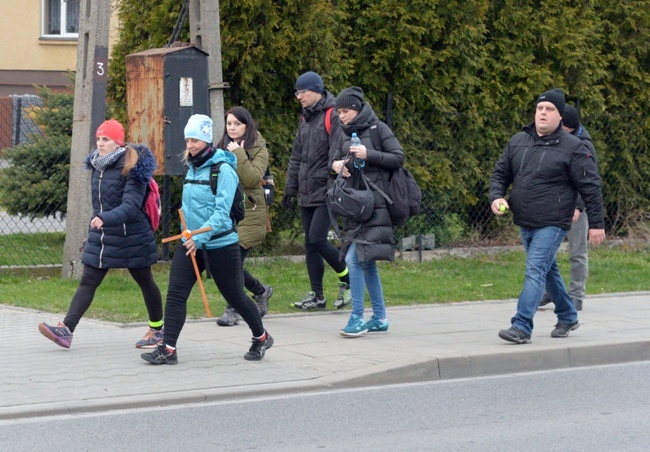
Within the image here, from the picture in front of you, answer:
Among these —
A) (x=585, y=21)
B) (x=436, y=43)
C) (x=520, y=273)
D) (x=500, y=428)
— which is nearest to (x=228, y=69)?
(x=436, y=43)

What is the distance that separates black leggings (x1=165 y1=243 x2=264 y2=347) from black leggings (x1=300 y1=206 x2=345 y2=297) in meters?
1.86

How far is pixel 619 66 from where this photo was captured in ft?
51.5

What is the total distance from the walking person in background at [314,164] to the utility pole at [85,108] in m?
2.44

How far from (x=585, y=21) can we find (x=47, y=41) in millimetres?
19335

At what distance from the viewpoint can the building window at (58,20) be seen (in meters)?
30.8

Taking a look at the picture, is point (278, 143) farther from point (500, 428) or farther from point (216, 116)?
point (500, 428)

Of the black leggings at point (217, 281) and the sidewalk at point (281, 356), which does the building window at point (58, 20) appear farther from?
the black leggings at point (217, 281)

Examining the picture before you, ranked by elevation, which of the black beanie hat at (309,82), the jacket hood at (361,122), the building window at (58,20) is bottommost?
the jacket hood at (361,122)

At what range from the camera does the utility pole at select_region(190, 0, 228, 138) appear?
1104cm

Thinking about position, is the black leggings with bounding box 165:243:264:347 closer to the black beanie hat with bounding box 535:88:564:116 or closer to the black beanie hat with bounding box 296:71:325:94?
the black beanie hat with bounding box 296:71:325:94

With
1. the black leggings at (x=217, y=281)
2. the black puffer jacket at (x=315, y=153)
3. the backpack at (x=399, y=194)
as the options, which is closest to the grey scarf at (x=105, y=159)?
the black leggings at (x=217, y=281)

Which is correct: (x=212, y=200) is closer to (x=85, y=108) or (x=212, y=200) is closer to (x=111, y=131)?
(x=111, y=131)

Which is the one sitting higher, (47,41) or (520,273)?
(47,41)

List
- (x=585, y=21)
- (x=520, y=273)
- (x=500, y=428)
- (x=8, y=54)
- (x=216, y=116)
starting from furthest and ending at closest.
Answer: (x=8, y=54) < (x=585, y=21) < (x=520, y=273) < (x=216, y=116) < (x=500, y=428)
